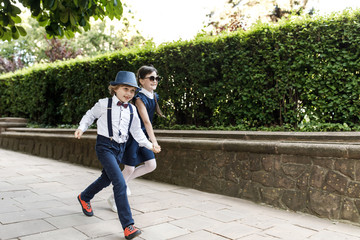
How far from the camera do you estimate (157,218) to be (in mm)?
4113

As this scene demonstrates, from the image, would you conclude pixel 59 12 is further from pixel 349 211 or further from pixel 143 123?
pixel 349 211

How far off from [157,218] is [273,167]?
1.74 meters

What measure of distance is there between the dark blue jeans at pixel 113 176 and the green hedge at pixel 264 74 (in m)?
3.02

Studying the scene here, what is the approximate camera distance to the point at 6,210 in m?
4.28

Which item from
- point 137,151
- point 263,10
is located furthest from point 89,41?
point 137,151

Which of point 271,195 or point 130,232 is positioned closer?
point 130,232

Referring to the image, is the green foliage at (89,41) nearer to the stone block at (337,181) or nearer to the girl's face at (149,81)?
the girl's face at (149,81)

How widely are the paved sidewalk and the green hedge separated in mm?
1766

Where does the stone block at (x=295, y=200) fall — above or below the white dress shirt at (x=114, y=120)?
below

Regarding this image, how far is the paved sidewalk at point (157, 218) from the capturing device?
140 inches

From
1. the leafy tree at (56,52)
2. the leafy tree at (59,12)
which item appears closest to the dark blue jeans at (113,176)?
the leafy tree at (59,12)

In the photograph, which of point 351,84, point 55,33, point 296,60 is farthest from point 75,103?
point 351,84

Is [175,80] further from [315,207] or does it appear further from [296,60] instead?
[315,207]

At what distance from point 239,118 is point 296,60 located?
1428mm
